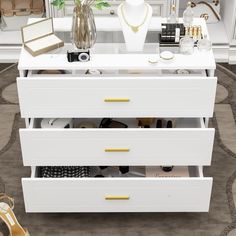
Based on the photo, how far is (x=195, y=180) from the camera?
2.88 m

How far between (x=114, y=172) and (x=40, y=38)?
32.5 inches

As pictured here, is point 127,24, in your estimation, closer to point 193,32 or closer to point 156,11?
point 193,32

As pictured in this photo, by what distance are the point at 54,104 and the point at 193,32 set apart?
773 mm

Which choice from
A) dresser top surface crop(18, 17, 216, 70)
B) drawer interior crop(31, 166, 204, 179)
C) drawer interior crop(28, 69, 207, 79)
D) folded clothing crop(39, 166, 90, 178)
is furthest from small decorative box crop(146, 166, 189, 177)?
dresser top surface crop(18, 17, 216, 70)

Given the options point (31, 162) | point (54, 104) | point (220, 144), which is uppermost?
point (54, 104)

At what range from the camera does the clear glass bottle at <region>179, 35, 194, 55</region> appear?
9.12 ft

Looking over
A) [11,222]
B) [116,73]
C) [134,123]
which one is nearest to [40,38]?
[116,73]

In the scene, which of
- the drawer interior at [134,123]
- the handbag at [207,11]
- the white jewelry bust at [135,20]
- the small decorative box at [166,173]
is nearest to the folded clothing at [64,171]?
the drawer interior at [134,123]

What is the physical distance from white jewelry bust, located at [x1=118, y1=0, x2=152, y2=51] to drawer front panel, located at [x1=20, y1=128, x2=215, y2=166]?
452mm

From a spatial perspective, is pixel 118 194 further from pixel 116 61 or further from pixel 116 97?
pixel 116 61

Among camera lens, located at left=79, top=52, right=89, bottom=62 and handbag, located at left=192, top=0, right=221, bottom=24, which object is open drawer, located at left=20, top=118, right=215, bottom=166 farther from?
handbag, located at left=192, top=0, right=221, bottom=24

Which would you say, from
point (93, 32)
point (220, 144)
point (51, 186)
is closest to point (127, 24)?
point (93, 32)

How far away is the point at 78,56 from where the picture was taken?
2.72 meters

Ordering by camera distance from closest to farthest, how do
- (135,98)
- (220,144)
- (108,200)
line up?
(135,98), (108,200), (220,144)
